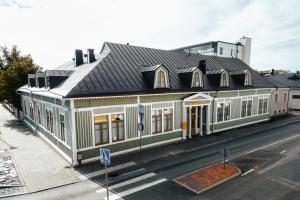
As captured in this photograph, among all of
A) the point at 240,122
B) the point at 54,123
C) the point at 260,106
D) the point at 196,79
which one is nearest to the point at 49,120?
the point at 54,123

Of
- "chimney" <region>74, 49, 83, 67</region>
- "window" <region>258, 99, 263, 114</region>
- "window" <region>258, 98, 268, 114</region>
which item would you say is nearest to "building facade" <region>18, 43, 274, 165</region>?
"chimney" <region>74, 49, 83, 67</region>

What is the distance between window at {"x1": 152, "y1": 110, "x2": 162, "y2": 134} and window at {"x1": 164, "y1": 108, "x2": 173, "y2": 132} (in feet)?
1.93

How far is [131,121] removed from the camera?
1561cm

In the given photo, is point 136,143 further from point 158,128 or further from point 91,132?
point 91,132

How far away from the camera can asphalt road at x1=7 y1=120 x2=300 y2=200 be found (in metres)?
10.0

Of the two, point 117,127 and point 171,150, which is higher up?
point 117,127

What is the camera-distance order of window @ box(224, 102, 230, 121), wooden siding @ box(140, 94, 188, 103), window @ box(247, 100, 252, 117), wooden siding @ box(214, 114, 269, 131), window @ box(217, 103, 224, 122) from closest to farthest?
wooden siding @ box(140, 94, 188, 103) → window @ box(217, 103, 224, 122) → wooden siding @ box(214, 114, 269, 131) → window @ box(224, 102, 230, 121) → window @ box(247, 100, 252, 117)

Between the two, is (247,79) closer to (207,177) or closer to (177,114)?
(177,114)

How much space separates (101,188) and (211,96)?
46.0ft

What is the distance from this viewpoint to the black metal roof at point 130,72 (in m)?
14.1

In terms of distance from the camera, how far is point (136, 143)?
16.0 meters

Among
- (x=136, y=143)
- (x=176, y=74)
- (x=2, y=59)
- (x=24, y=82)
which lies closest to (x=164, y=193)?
(x=136, y=143)

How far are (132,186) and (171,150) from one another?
6041 mm

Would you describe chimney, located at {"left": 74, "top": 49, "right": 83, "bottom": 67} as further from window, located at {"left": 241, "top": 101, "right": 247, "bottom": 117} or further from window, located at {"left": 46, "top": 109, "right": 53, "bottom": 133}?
window, located at {"left": 241, "top": 101, "right": 247, "bottom": 117}
